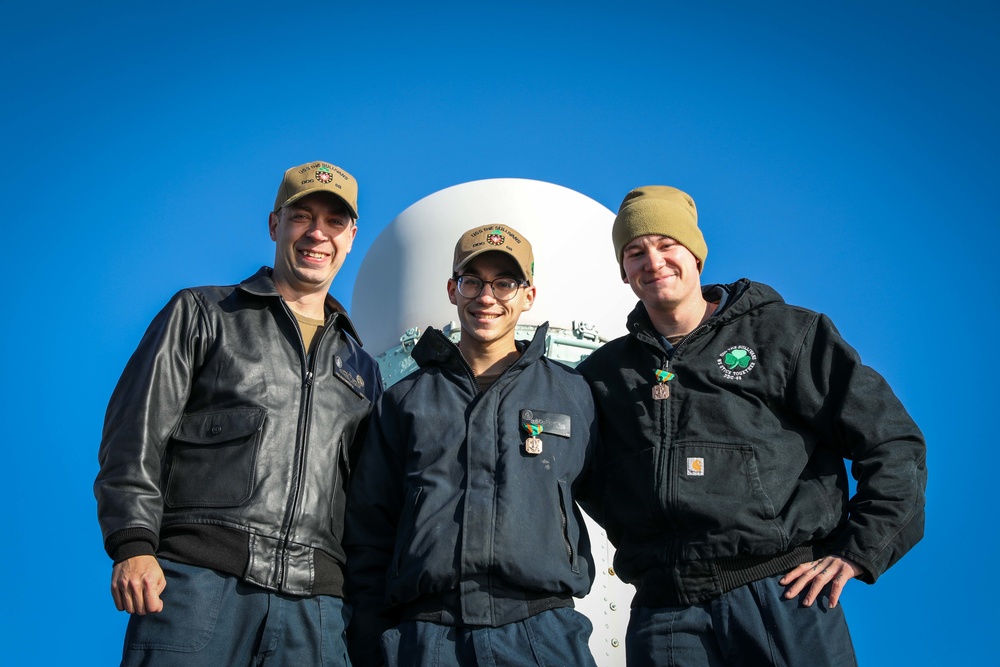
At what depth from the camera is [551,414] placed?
147 inches

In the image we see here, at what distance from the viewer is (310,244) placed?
411 cm

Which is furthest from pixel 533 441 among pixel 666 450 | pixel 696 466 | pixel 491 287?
pixel 491 287

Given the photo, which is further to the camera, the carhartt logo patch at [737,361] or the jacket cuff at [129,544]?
the carhartt logo patch at [737,361]

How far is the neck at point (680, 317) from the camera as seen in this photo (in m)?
4.01

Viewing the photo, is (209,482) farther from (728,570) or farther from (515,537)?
(728,570)

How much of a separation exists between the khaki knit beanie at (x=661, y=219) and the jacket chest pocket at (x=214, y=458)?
5.69 feet

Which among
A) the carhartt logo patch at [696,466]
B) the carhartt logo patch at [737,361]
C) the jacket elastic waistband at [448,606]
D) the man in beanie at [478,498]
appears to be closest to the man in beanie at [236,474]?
the man in beanie at [478,498]

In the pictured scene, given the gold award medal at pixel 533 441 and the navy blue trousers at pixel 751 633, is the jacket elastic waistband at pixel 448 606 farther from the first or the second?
the gold award medal at pixel 533 441

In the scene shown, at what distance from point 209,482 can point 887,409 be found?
102 inches

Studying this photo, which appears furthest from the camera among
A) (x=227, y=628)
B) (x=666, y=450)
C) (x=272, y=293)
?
(x=272, y=293)

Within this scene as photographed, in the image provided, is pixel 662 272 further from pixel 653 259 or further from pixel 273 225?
pixel 273 225

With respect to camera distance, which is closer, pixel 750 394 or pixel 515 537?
pixel 515 537

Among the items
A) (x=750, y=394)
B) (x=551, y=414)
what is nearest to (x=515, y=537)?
(x=551, y=414)

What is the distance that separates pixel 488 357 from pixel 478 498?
0.77 m
